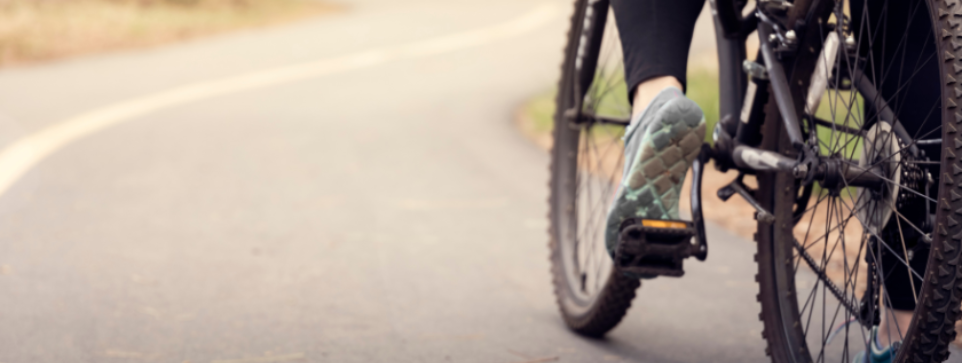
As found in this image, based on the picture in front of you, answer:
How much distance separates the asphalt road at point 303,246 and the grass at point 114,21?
8.36 feet

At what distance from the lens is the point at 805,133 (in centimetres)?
222

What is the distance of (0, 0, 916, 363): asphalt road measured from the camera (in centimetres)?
289

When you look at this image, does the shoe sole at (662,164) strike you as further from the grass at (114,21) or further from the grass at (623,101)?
the grass at (114,21)

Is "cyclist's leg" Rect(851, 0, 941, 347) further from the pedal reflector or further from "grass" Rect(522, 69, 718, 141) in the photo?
"grass" Rect(522, 69, 718, 141)

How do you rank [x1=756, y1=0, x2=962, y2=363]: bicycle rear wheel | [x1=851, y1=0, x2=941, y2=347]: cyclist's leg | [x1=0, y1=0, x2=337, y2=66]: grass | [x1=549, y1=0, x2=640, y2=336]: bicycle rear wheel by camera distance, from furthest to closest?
[x1=0, y1=0, x2=337, y2=66]: grass < [x1=549, y1=0, x2=640, y2=336]: bicycle rear wheel < [x1=851, y1=0, x2=941, y2=347]: cyclist's leg < [x1=756, y1=0, x2=962, y2=363]: bicycle rear wheel

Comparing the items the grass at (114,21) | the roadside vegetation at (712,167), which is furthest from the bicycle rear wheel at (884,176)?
the grass at (114,21)

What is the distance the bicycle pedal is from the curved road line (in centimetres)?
405

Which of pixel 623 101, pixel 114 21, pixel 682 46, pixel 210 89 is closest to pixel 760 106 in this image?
pixel 682 46

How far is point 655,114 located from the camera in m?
2.22

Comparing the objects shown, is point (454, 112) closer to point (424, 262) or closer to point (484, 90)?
point (484, 90)

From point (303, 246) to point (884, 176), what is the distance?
2757 millimetres

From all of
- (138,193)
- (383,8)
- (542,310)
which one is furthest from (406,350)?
(383,8)

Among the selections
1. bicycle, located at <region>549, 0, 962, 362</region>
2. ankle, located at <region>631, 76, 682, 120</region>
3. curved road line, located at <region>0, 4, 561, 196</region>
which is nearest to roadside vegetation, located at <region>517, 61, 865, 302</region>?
bicycle, located at <region>549, 0, 962, 362</region>

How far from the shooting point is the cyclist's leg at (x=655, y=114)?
7.29 feet
